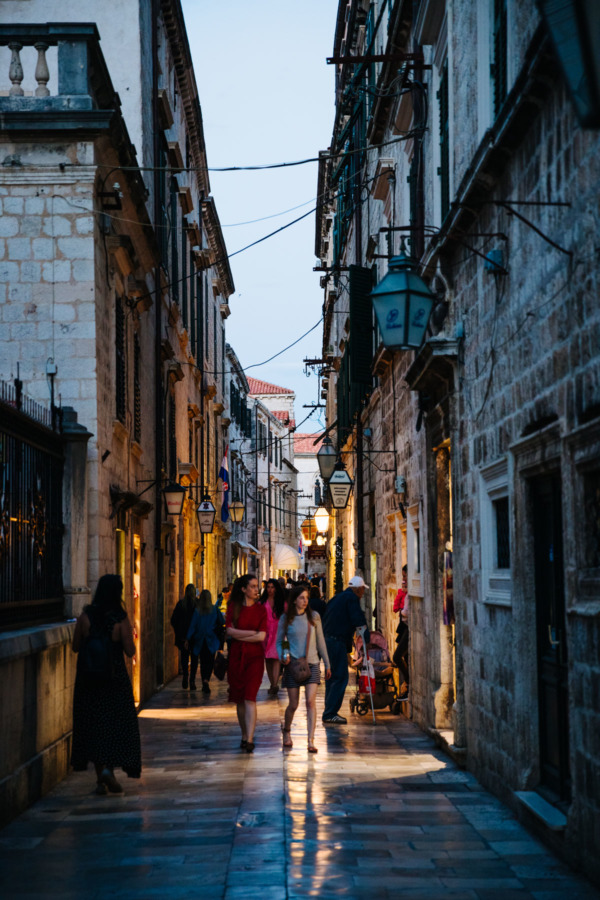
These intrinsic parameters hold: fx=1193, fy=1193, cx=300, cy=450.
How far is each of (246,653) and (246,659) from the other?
0.06 metres

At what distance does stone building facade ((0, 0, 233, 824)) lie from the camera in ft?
41.2

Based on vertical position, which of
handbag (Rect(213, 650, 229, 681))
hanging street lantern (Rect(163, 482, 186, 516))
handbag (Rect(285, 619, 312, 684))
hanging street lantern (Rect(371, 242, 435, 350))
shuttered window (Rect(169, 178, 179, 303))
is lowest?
handbag (Rect(213, 650, 229, 681))

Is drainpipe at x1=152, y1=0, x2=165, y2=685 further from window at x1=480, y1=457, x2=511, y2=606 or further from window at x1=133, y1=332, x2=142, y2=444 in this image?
window at x1=480, y1=457, x2=511, y2=606

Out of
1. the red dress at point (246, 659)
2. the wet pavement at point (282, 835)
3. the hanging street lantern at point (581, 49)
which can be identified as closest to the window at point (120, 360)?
the red dress at point (246, 659)

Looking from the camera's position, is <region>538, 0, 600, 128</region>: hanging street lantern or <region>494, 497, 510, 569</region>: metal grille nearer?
<region>538, 0, 600, 128</region>: hanging street lantern

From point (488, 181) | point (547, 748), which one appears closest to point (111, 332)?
point (488, 181)

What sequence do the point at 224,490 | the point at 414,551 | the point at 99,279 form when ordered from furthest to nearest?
the point at 224,490, the point at 414,551, the point at 99,279

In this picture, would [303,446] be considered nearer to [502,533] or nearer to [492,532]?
[492,532]

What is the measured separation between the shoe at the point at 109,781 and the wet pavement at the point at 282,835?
0.30 feet

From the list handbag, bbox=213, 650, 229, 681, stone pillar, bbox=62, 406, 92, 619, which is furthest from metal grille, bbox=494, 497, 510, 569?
handbag, bbox=213, 650, 229, 681

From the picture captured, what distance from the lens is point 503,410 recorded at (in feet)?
28.7

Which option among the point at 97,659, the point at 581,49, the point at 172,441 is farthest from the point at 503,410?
the point at 172,441

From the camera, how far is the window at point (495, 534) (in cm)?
891

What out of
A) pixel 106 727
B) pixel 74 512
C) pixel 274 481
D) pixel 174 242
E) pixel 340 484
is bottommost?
pixel 106 727
